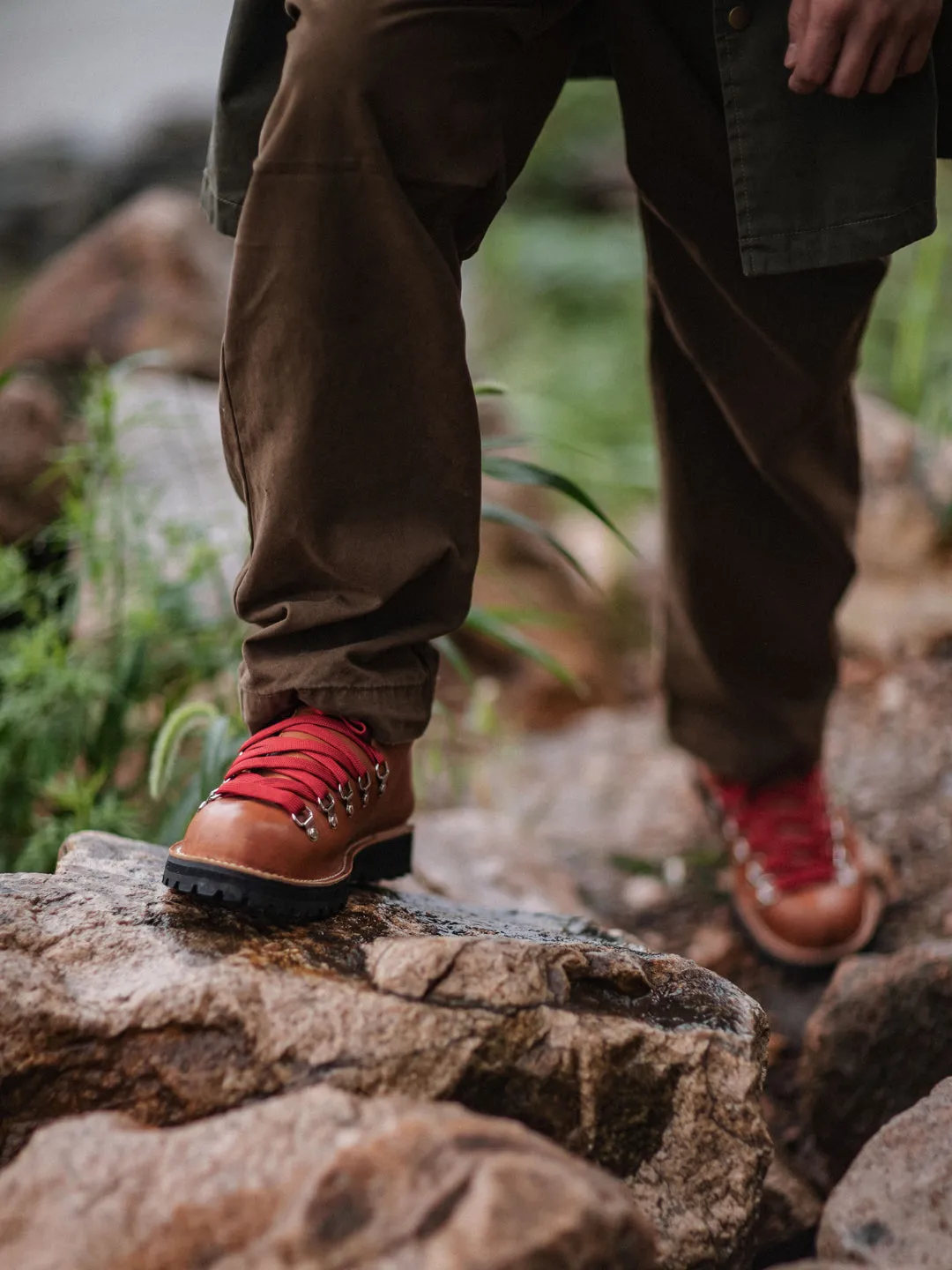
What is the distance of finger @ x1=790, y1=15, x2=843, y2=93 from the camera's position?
3.92 feet

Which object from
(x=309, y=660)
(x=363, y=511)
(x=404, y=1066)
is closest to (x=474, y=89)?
(x=363, y=511)

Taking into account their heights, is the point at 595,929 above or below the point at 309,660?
below

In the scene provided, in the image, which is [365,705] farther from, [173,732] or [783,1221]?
[783,1221]

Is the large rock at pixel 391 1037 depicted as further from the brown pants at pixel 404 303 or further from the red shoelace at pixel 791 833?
the red shoelace at pixel 791 833

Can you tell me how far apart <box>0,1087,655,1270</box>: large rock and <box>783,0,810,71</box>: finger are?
3.71ft

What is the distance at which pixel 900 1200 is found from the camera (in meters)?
1.10

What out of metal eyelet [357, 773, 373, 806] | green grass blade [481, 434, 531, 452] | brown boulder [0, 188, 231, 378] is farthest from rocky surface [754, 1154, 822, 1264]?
brown boulder [0, 188, 231, 378]

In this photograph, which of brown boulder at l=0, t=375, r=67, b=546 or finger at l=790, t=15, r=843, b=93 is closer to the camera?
finger at l=790, t=15, r=843, b=93

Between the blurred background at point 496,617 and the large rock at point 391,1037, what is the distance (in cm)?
46

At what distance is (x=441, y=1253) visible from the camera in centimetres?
79

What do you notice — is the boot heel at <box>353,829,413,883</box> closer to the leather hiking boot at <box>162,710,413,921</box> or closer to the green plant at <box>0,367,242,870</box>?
the leather hiking boot at <box>162,710,413,921</box>

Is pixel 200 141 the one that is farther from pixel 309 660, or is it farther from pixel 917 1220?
pixel 917 1220

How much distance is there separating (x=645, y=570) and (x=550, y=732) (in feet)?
2.54

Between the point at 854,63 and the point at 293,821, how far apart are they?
1022 mm
